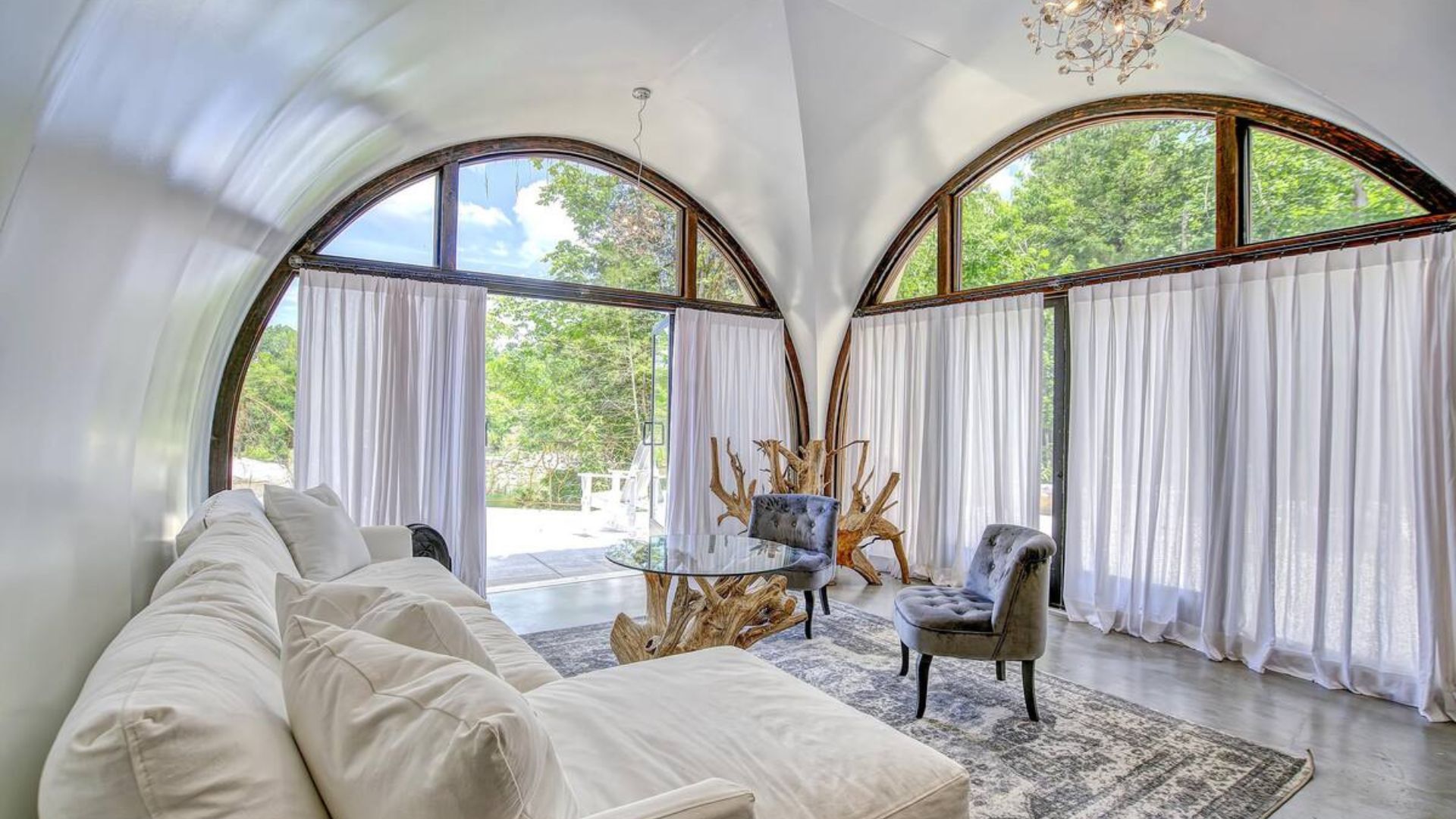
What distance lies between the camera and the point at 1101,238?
4.43 m

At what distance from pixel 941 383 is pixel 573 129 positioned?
11.0 ft

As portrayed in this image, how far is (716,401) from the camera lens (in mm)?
5809

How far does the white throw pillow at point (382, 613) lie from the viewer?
4.47 feet

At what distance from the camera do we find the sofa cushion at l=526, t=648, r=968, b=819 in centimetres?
141

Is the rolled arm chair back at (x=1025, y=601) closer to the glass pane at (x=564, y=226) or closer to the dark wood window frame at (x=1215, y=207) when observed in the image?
the dark wood window frame at (x=1215, y=207)

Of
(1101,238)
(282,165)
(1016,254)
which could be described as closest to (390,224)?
(282,165)

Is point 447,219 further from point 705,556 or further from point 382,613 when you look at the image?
point 382,613

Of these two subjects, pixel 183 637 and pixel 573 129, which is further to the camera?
pixel 573 129

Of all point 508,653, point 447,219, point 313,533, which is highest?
point 447,219

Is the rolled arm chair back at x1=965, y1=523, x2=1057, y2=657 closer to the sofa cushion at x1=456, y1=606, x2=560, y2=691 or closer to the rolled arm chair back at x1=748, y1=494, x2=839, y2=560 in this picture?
the rolled arm chair back at x1=748, y1=494, x2=839, y2=560

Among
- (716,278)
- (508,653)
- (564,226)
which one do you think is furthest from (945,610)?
(564,226)

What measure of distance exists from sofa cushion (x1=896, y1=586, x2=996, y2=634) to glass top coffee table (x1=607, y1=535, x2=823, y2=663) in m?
0.53

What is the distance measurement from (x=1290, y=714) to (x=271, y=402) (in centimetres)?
566

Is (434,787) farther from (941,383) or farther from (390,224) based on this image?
(941,383)
